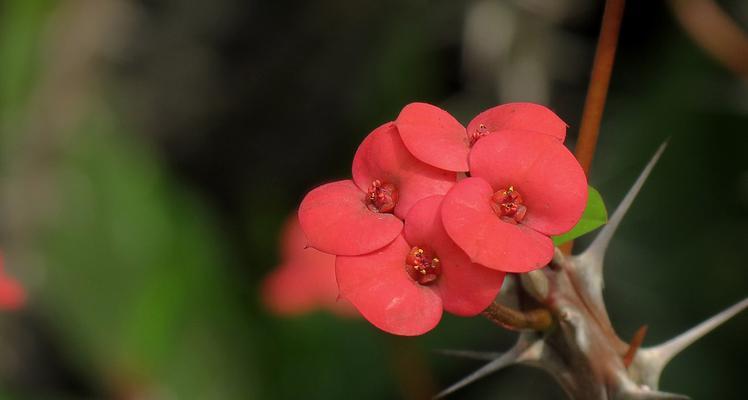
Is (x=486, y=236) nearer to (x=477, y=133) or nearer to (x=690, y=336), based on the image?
(x=477, y=133)

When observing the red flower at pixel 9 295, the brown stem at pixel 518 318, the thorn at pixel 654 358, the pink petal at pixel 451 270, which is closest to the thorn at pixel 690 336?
the thorn at pixel 654 358

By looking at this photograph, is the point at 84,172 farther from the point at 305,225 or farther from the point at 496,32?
the point at 305,225

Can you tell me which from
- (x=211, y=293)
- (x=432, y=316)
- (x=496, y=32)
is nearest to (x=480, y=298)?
(x=432, y=316)

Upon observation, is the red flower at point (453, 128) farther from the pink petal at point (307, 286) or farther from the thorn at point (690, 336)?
the pink petal at point (307, 286)

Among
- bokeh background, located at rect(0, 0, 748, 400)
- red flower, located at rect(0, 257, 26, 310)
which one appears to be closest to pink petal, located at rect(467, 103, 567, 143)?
red flower, located at rect(0, 257, 26, 310)

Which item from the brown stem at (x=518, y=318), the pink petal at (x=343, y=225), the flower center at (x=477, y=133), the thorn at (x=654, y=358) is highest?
the flower center at (x=477, y=133)

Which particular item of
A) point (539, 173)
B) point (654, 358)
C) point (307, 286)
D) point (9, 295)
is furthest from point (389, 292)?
point (307, 286)
